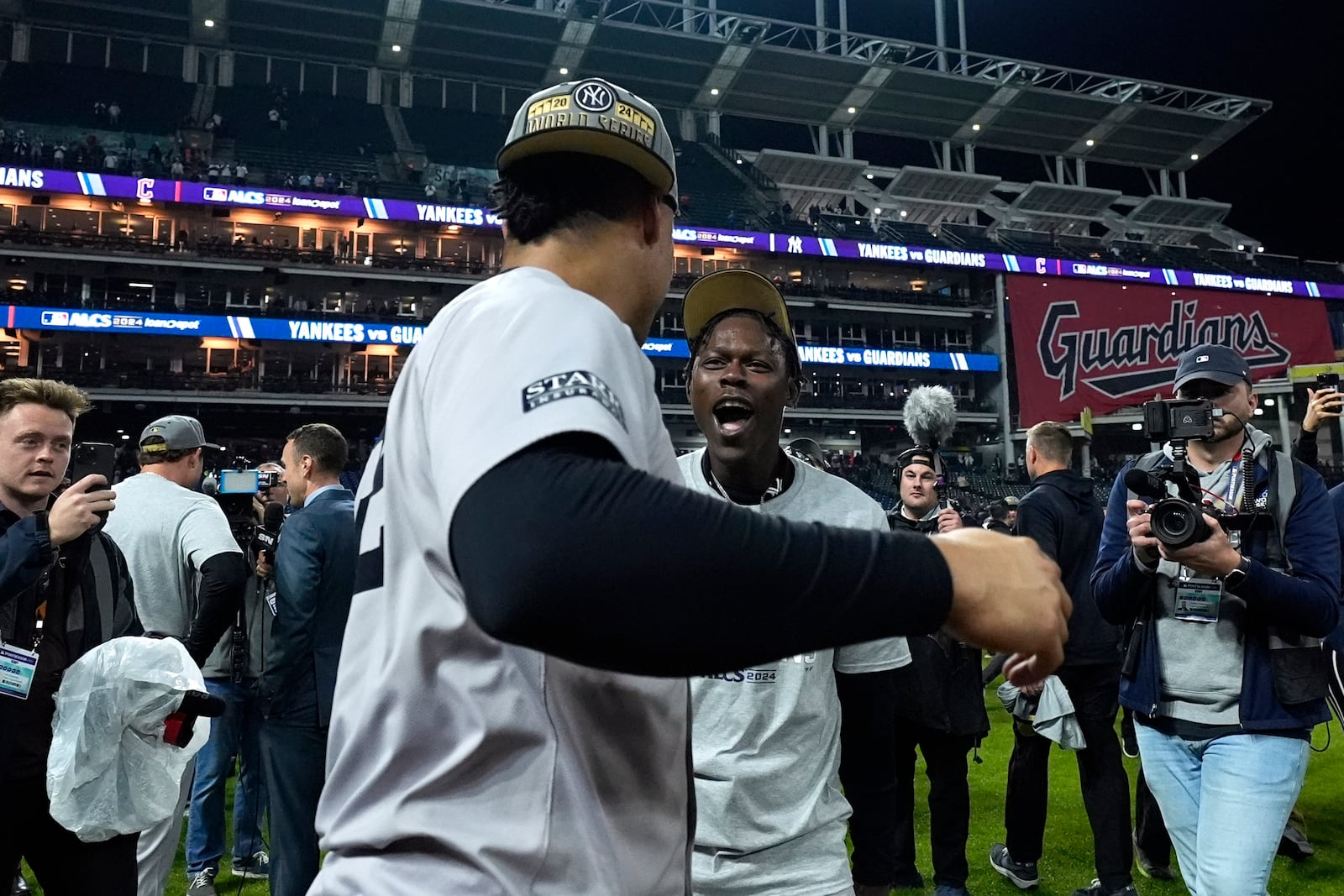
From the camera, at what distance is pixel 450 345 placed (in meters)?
1.07

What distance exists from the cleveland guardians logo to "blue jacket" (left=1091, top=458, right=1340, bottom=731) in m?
39.8

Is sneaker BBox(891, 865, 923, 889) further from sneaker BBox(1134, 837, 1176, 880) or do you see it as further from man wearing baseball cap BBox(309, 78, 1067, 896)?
man wearing baseball cap BBox(309, 78, 1067, 896)

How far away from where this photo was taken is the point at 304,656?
14.7ft

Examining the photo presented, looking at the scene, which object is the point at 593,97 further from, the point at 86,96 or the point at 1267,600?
the point at 86,96

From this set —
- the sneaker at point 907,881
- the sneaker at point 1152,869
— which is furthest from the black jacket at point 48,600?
the sneaker at point 1152,869

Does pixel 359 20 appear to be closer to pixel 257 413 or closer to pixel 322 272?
pixel 322 272

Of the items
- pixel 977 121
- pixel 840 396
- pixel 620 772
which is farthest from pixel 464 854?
pixel 977 121

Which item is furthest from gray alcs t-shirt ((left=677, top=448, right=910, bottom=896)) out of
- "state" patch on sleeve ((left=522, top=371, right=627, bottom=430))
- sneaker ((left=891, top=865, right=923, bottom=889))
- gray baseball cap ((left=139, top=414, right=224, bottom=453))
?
gray baseball cap ((left=139, top=414, right=224, bottom=453))

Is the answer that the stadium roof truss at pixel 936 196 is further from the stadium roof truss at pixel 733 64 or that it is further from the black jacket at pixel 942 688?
the black jacket at pixel 942 688

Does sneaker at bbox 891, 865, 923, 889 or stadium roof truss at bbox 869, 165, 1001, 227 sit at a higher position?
stadium roof truss at bbox 869, 165, 1001, 227

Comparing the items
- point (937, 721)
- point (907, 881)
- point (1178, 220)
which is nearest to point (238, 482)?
point (937, 721)

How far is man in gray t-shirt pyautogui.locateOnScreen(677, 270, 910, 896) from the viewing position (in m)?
2.01

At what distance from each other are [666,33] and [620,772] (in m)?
45.4

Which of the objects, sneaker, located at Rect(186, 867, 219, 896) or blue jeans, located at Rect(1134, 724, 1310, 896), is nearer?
blue jeans, located at Rect(1134, 724, 1310, 896)
